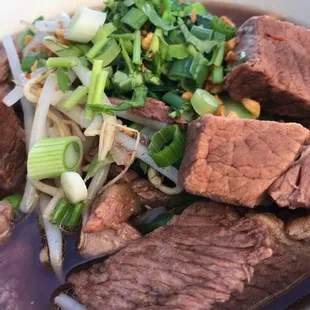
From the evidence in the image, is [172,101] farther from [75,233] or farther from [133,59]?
[75,233]

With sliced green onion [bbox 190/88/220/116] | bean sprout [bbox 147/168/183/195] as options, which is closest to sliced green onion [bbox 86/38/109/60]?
sliced green onion [bbox 190/88/220/116]

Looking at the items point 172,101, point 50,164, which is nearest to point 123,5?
point 172,101

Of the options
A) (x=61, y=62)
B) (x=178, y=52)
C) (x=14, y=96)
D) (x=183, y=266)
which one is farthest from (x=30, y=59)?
(x=183, y=266)

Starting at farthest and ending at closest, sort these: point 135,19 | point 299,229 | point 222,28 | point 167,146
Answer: point 222,28 < point 135,19 < point 167,146 < point 299,229

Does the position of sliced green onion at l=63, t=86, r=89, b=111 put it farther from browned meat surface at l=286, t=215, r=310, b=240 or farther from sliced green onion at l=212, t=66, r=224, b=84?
browned meat surface at l=286, t=215, r=310, b=240

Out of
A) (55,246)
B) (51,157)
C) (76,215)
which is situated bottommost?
(55,246)

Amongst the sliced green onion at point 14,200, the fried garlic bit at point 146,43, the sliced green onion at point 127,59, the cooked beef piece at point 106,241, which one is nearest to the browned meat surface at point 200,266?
the cooked beef piece at point 106,241

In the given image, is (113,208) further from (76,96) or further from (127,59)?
(127,59)
